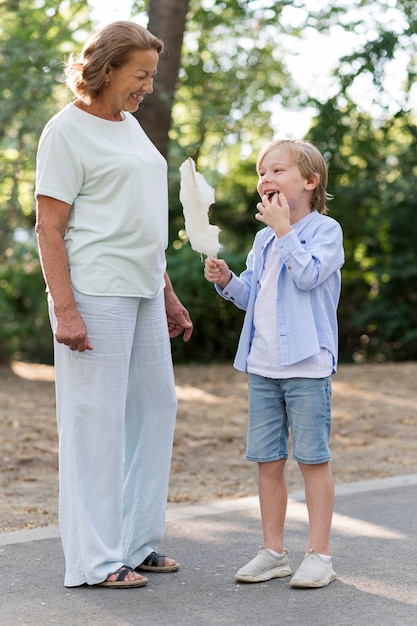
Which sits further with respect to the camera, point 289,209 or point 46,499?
point 46,499

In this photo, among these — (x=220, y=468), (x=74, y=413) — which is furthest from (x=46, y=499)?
(x=74, y=413)

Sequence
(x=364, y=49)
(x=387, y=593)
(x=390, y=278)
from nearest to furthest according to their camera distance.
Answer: (x=387, y=593) → (x=364, y=49) → (x=390, y=278)

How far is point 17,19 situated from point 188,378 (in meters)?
4.55

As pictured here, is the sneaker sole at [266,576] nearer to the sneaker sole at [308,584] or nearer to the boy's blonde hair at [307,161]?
the sneaker sole at [308,584]

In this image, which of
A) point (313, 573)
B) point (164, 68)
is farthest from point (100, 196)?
point (164, 68)

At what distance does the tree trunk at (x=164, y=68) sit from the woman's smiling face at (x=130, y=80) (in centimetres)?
541

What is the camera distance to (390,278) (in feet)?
47.7

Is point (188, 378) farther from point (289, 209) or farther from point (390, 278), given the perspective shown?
point (289, 209)

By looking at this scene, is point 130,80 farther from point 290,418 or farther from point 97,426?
point 290,418

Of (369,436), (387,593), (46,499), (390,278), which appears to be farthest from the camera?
(390,278)

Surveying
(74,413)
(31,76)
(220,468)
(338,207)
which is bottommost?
(220,468)

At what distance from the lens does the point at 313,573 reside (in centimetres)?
383

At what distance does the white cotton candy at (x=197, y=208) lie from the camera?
3.93m

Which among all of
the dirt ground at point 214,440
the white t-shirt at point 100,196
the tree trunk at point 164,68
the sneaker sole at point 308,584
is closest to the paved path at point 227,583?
the sneaker sole at point 308,584
